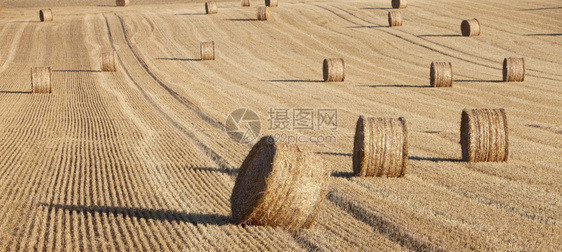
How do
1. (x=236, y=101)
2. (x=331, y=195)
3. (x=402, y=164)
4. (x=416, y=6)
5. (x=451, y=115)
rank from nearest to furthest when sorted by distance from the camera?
(x=331, y=195), (x=402, y=164), (x=451, y=115), (x=236, y=101), (x=416, y=6)

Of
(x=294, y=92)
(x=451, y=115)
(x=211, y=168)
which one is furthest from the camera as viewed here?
(x=294, y=92)

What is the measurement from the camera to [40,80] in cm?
2464

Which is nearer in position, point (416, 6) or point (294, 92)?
point (294, 92)

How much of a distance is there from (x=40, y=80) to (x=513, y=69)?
16.6 metres

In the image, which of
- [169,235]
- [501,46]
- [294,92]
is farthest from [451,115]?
[501,46]

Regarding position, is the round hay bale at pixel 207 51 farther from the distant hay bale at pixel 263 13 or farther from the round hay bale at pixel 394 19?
the round hay bale at pixel 394 19

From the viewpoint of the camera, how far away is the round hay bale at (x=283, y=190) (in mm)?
9109

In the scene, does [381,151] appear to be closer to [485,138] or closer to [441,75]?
[485,138]

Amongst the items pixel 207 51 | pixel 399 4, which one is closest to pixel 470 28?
pixel 399 4

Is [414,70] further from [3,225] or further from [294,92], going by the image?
[3,225]

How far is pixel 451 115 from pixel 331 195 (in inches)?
368

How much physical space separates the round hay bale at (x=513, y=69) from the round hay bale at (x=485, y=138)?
12.3m

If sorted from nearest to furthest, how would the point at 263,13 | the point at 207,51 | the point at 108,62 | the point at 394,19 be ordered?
the point at 108,62, the point at 207,51, the point at 394,19, the point at 263,13

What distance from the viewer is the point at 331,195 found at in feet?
36.4
